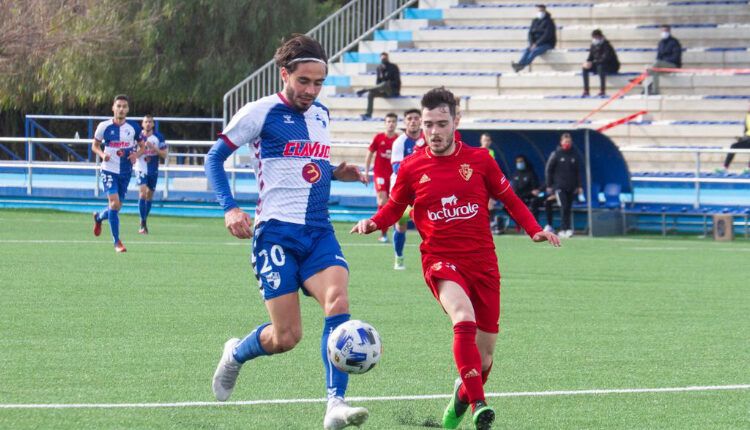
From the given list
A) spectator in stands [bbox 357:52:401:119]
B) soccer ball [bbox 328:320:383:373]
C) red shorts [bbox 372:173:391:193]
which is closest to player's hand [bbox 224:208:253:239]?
soccer ball [bbox 328:320:383:373]

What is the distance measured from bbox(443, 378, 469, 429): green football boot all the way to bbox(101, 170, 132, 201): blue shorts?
44.7ft

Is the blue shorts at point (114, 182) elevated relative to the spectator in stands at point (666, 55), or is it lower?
lower

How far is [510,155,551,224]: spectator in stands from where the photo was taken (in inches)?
1065

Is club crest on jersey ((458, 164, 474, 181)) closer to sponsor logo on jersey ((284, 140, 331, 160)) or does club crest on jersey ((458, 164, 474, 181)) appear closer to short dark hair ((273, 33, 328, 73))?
sponsor logo on jersey ((284, 140, 331, 160))

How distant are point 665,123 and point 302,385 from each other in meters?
23.3

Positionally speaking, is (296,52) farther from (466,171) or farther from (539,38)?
(539,38)

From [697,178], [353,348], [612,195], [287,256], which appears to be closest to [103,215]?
[612,195]

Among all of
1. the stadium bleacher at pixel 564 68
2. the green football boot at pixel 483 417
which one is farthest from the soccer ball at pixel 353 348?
the stadium bleacher at pixel 564 68

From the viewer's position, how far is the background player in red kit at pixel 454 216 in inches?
301

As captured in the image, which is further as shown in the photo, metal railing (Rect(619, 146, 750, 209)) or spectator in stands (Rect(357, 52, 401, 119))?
spectator in stands (Rect(357, 52, 401, 119))

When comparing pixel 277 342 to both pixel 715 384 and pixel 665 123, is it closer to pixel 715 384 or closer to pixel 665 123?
pixel 715 384

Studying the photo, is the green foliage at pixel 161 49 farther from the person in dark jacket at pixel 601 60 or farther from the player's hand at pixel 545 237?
the player's hand at pixel 545 237

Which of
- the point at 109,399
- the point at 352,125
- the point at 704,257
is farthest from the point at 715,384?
Answer: the point at 352,125

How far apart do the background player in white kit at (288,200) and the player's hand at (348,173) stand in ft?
0.91
